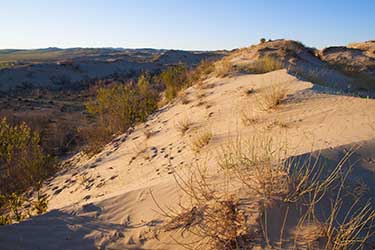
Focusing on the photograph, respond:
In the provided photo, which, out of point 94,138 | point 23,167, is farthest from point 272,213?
point 94,138

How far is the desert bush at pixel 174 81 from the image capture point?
1242cm

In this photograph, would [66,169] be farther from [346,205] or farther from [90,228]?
[346,205]

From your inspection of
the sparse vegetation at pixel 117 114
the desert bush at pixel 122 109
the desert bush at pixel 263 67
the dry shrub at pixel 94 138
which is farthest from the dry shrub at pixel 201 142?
the desert bush at pixel 263 67

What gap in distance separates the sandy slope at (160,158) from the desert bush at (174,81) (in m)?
2.52

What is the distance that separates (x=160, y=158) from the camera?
20.4ft

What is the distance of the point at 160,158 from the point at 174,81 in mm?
7491

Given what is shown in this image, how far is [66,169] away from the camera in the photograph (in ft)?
27.7

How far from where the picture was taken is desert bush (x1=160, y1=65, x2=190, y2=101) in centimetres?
1242

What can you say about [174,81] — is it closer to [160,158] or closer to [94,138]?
[94,138]

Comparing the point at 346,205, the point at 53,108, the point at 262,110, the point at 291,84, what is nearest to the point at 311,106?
the point at 262,110

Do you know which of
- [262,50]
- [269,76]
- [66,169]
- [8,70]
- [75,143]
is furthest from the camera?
[8,70]

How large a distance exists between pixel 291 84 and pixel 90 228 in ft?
16.9

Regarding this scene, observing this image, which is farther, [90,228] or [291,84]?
[291,84]

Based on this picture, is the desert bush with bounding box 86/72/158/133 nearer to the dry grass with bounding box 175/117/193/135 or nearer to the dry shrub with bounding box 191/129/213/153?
the dry grass with bounding box 175/117/193/135
